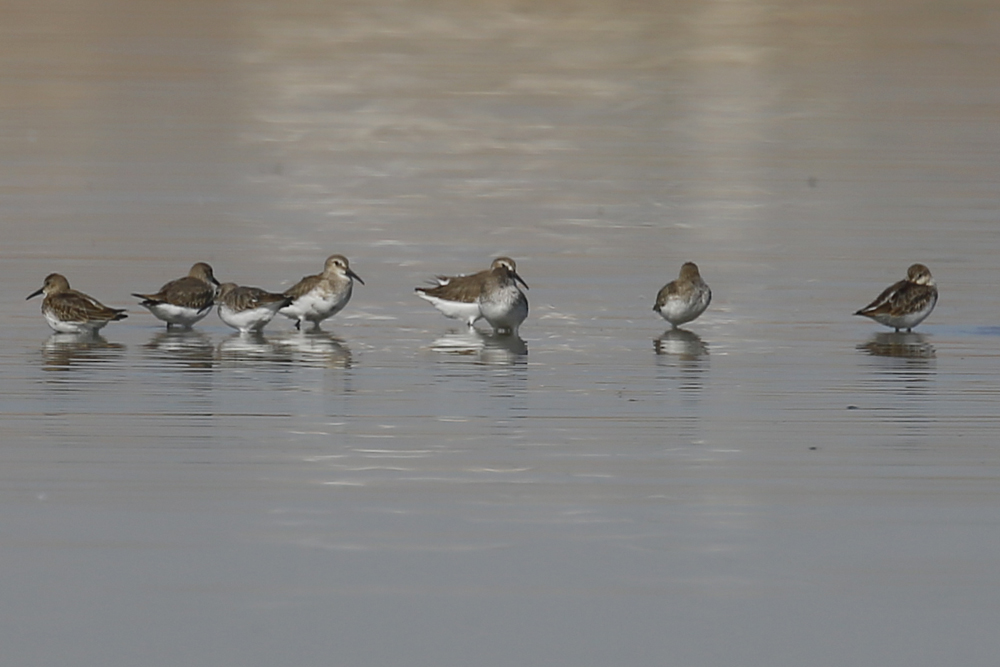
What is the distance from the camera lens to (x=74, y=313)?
1535 centimetres

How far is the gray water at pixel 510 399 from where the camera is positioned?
7.53 meters

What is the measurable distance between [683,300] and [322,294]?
2907 millimetres

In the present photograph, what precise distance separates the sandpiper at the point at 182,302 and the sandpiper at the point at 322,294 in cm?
65

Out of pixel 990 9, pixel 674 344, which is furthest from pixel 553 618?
pixel 990 9

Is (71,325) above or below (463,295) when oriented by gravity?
below

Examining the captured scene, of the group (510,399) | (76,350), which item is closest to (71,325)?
(76,350)

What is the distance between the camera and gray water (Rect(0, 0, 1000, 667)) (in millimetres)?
7527

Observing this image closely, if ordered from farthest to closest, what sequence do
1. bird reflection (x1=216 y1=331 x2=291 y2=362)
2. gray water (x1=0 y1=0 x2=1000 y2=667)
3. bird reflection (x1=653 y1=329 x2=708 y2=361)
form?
Result: bird reflection (x1=653 y1=329 x2=708 y2=361)
bird reflection (x1=216 y1=331 x2=291 y2=362)
gray water (x1=0 y1=0 x2=1000 y2=667)

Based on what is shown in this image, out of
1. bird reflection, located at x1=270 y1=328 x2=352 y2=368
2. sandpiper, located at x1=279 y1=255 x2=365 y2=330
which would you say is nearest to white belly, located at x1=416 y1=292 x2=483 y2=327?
sandpiper, located at x1=279 y1=255 x2=365 y2=330

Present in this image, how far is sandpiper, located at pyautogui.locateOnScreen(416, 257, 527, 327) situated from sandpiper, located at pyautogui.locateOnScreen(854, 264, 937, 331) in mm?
2913

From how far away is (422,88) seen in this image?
1511 inches

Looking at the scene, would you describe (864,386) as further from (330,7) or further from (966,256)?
(330,7)

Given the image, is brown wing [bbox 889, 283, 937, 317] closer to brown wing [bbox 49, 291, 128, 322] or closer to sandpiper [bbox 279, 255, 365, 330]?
sandpiper [bbox 279, 255, 365, 330]

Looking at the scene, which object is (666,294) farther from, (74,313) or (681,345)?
(74,313)
